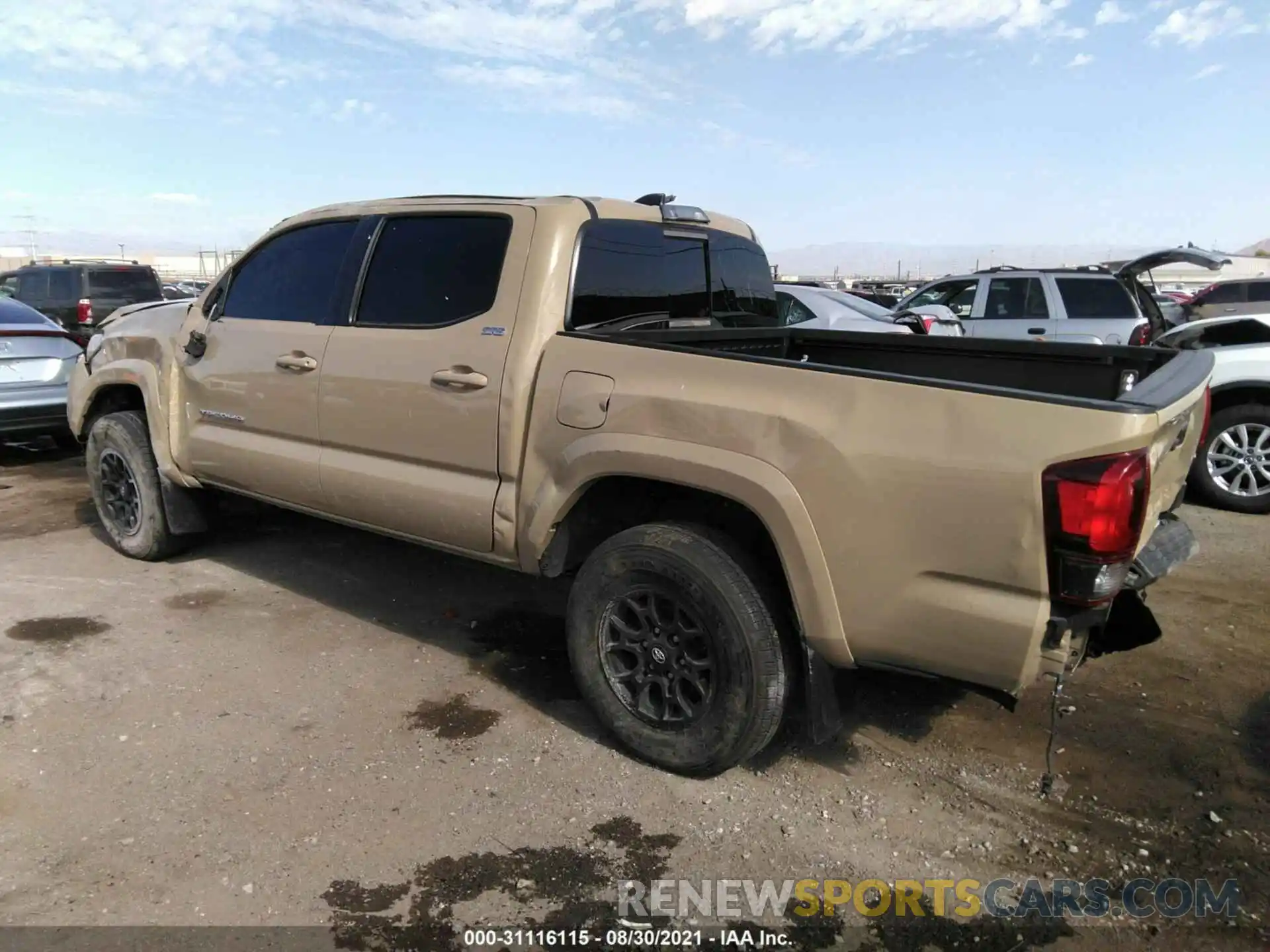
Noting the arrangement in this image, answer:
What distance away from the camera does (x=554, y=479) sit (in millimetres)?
3275

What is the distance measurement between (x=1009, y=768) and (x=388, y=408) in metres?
2.77

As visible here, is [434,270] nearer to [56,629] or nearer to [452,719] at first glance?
[452,719]

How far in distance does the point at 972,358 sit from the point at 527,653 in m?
2.45

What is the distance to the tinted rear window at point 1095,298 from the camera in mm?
10570

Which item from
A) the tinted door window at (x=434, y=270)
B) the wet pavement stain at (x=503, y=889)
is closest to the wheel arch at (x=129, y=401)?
the tinted door window at (x=434, y=270)

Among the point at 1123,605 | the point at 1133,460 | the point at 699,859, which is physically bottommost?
the point at 699,859

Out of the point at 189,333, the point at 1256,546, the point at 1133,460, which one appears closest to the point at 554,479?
the point at 1133,460

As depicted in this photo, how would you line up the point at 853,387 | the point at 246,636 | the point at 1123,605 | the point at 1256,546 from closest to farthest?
the point at 853,387, the point at 1123,605, the point at 246,636, the point at 1256,546

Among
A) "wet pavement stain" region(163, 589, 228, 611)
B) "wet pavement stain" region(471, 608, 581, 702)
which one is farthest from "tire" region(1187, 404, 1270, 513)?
"wet pavement stain" region(163, 589, 228, 611)

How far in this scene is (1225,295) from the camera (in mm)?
12828

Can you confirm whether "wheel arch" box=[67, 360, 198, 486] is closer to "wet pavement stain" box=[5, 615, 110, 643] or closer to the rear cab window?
"wet pavement stain" box=[5, 615, 110, 643]

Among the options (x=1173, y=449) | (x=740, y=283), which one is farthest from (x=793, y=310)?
(x=1173, y=449)

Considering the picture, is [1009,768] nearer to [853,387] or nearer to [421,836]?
[853,387]

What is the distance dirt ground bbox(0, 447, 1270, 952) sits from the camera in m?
2.59
